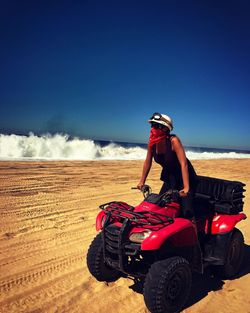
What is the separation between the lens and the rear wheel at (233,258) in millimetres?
4133

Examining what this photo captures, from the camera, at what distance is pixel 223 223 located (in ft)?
13.5

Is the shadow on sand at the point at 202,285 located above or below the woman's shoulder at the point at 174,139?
below

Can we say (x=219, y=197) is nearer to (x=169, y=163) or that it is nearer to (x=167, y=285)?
(x=169, y=163)

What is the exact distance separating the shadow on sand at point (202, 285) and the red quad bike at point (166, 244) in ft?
0.49

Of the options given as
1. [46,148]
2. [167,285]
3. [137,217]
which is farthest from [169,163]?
[46,148]

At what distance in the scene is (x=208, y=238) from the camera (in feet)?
13.5

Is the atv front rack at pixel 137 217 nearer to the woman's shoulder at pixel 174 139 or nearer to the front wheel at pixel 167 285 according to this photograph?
the front wheel at pixel 167 285

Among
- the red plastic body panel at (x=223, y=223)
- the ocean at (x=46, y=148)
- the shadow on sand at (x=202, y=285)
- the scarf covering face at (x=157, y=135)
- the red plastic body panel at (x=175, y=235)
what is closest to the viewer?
the red plastic body panel at (x=175, y=235)

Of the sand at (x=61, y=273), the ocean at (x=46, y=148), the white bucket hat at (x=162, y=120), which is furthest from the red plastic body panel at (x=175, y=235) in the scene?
the ocean at (x=46, y=148)

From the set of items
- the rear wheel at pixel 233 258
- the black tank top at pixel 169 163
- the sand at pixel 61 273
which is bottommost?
the sand at pixel 61 273

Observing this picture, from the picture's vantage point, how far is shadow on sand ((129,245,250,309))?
148 inches

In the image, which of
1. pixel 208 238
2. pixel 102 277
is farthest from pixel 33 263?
pixel 208 238

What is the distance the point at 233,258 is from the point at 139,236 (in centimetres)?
180

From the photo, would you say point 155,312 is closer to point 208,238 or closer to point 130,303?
point 130,303
